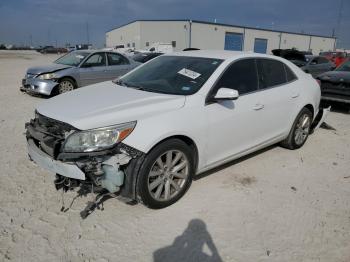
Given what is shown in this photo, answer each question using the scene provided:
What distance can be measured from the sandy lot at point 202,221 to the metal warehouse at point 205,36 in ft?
168

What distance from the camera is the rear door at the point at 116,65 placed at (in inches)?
424

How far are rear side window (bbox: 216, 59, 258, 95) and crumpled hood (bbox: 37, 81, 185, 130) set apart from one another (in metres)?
0.76

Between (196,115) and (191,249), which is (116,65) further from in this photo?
(191,249)

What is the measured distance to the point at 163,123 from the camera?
345 cm

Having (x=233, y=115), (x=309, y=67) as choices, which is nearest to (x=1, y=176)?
(x=233, y=115)

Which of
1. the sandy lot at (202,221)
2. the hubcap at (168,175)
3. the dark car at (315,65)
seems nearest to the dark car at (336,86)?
the sandy lot at (202,221)

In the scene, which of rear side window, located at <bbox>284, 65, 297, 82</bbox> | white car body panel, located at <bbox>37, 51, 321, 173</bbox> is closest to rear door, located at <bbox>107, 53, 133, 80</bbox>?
white car body panel, located at <bbox>37, 51, 321, 173</bbox>

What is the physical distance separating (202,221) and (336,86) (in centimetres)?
713

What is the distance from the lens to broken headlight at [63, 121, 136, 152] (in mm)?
3236

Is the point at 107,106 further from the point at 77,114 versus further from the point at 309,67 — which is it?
the point at 309,67

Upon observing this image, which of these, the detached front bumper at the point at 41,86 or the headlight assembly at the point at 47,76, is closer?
the detached front bumper at the point at 41,86

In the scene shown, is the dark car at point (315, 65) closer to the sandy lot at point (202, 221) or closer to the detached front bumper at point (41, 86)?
the detached front bumper at point (41, 86)

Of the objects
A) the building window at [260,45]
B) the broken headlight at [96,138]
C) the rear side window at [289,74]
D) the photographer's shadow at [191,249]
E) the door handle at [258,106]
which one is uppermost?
the building window at [260,45]

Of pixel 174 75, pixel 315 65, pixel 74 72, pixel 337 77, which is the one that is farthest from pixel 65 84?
pixel 315 65
